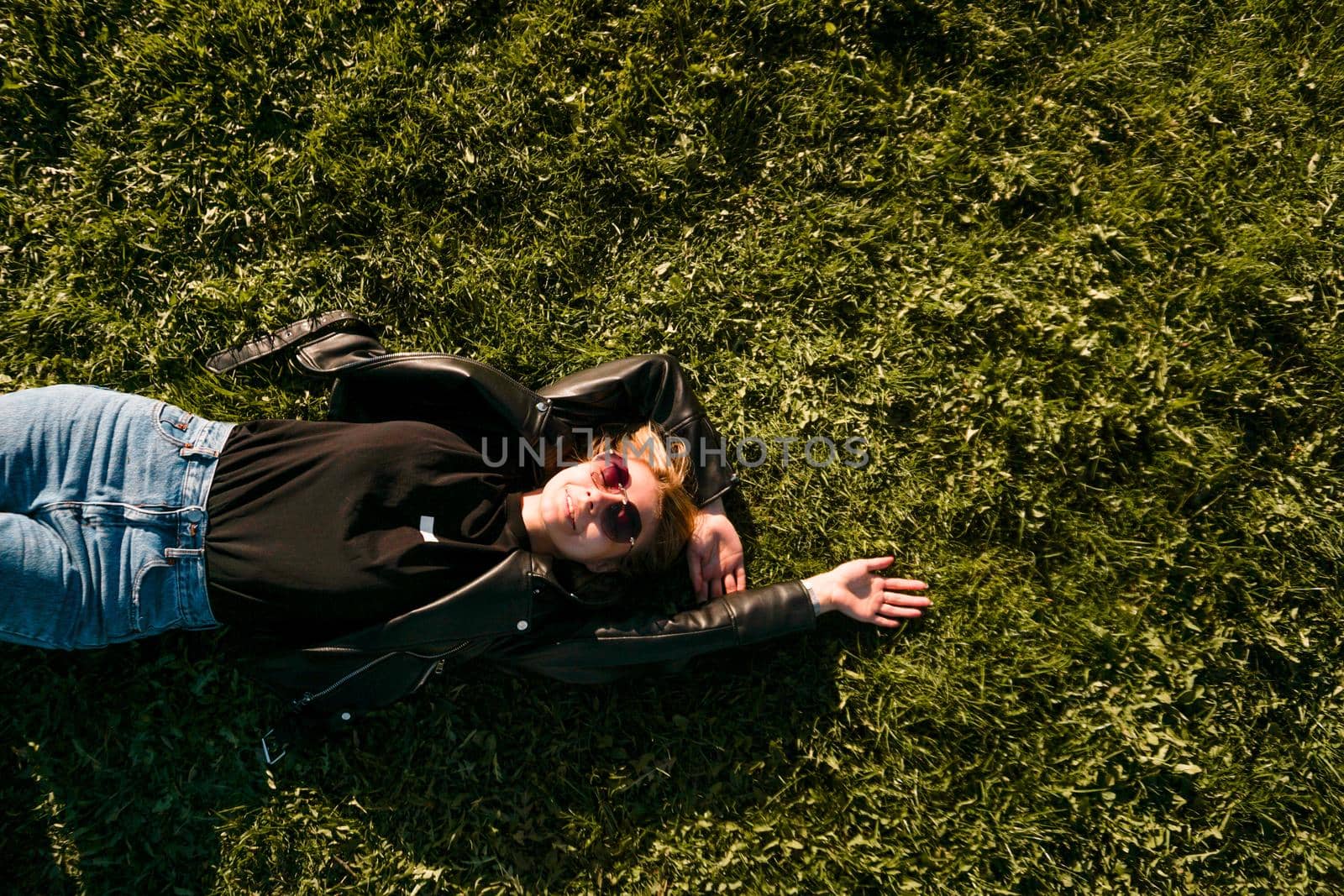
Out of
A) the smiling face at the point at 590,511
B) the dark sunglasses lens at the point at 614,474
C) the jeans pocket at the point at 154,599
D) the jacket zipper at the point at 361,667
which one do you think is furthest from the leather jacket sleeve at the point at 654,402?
the jeans pocket at the point at 154,599

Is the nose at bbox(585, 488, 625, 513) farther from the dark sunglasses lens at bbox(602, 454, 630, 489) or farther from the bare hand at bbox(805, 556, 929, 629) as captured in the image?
the bare hand at bbox(805, 556, 929, 629)

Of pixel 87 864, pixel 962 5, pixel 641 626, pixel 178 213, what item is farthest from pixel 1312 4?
pixel 87 864

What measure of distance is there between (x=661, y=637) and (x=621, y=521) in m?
0.71

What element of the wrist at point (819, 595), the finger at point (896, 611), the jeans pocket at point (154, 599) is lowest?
the finger at point (896, 611)

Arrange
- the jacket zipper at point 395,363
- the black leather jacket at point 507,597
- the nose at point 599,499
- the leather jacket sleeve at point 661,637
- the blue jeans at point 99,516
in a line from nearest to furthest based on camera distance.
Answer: the blue jeans at point 99,516 < the nose at point 599,499 < the black leather jacket at point 507,597 < the leather jacket sleeve at point 661,637 < the jacket zipper at point 395,363

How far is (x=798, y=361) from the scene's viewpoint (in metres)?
4.84

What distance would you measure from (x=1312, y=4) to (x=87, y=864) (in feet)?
28.8

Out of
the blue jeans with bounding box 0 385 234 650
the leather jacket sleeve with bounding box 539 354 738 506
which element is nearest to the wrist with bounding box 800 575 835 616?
the leather jacket sleeve with bounding box 539 354 738 506

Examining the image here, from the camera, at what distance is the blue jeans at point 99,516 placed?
379 centimetres

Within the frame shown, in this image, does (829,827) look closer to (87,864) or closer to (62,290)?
(87,864)

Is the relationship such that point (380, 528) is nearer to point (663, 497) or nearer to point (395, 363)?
point (395, 363)

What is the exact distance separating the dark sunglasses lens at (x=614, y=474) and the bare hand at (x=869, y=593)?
1.29 m

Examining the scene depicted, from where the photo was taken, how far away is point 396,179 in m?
4.88

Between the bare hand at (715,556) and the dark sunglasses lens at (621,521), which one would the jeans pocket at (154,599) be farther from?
the bare hand at (715,556)
